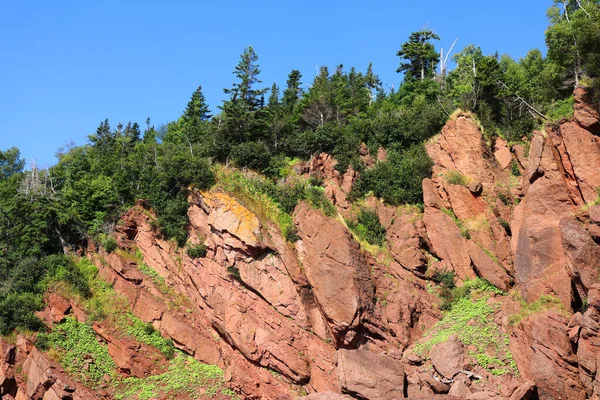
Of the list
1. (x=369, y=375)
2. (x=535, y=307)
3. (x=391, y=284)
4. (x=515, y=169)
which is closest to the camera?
→ (x=535, y=307)

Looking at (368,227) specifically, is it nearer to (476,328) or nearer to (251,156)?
(476,328)

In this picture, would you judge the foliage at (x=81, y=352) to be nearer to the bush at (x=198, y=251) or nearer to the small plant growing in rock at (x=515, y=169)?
the bush at (x=198, y=251)

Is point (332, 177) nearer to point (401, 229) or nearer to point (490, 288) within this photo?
point (401, 229)

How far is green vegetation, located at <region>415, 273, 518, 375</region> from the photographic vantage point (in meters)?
25.6

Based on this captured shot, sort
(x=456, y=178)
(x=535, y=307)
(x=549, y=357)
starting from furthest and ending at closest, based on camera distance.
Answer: (x=456, y=178) < (x=535, y=307) < (x=549, y=357)

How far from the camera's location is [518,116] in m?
36.3

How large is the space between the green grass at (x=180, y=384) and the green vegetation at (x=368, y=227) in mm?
10224

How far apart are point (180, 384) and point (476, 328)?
48.8ft

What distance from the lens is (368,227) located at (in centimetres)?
3341

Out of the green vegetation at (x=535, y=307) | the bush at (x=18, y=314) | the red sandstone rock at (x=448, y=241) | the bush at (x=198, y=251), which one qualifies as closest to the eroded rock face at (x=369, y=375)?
the green vegetation at (x=535, y=307)

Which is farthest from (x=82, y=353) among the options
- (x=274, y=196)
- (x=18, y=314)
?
(x=274, y=196)

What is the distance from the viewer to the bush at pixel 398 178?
112 feet

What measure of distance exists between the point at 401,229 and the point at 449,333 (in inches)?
254

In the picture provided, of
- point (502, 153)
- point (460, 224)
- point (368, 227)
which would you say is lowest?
point (460, 224)
